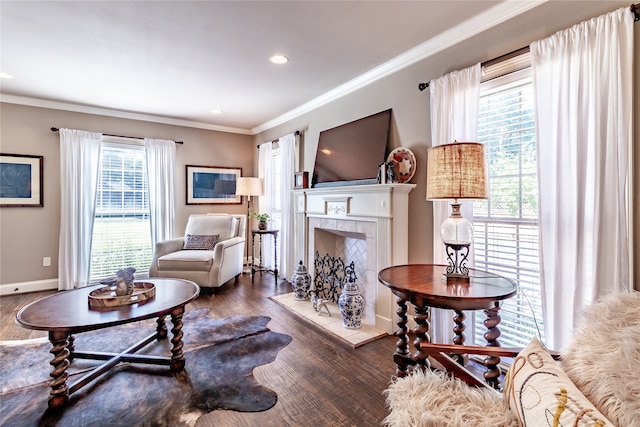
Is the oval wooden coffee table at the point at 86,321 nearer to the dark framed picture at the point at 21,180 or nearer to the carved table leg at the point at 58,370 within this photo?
the carved table leg at the point at 58,370

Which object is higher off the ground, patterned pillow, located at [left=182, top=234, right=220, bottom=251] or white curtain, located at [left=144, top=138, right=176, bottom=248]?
white curtain, located at [left=144, top=138, right=176, bottom=248]

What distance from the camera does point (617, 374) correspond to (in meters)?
0.88

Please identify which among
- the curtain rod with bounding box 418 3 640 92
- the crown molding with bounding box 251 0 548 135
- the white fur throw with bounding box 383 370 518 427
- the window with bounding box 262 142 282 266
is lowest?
the white fur throw with bounding box 383 370 518 427

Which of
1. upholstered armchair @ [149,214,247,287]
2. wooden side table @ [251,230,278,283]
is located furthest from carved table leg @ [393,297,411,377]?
wooden side table @ [251,230,278,283]

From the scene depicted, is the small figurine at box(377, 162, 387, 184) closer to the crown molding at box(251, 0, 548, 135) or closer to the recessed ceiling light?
the crown molding at box(251, 0, 548, 135)

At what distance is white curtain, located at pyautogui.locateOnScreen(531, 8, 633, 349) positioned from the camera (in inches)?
61.9

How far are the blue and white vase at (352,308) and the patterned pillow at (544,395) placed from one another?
1735mm

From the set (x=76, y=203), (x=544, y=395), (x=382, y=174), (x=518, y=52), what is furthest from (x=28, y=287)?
(x=518, y=52)

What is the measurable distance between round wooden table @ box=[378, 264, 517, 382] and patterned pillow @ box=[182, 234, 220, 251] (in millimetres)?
2985

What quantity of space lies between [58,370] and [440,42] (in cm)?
340

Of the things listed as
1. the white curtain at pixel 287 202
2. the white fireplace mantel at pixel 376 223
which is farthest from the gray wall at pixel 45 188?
the white fireplace mantel at pixel 376 223

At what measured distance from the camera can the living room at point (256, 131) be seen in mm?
2002

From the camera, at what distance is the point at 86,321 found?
1.83 meters

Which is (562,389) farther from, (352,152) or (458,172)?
(352,152)
